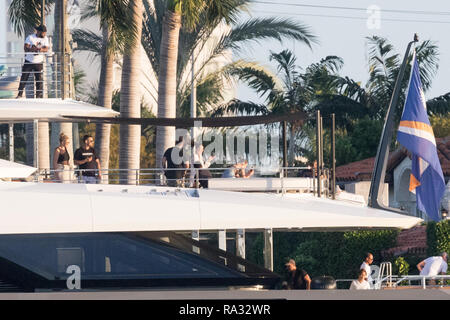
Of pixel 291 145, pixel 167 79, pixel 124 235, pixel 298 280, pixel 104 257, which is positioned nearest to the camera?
pixel 104 257

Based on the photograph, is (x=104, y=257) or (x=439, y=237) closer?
(x=104, y=257)

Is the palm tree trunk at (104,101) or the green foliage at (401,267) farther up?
the palm tree trunk at (104,101)

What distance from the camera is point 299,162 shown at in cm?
4781

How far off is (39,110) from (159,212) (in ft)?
15.2

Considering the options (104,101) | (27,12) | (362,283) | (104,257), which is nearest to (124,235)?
(104,257)

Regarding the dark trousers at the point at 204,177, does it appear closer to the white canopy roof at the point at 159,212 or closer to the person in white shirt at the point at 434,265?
the white canopy roof at the point at 159,212

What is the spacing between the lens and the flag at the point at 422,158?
25922 mm

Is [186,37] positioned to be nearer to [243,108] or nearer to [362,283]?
[243,108]

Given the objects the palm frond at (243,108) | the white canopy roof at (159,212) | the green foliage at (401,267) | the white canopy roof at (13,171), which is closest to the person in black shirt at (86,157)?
the white canopy roof at (13,171)

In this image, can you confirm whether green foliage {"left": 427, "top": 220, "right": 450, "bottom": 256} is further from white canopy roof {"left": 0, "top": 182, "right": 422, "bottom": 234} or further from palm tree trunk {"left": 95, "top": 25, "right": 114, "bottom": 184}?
white canopy roof {"left": 0, "top": 182, "right": 422, "bottom": 234}

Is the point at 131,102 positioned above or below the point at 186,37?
below

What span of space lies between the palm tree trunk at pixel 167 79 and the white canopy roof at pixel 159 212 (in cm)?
1480

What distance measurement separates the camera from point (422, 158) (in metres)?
26.0
